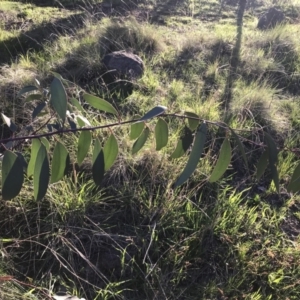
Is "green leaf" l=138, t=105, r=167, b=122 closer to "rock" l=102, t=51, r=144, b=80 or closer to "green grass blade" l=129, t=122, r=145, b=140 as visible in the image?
"green grass blade" l=129, t=122, r=145, b=140

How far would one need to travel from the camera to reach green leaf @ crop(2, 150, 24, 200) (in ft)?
2.70

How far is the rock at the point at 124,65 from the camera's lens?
382cm

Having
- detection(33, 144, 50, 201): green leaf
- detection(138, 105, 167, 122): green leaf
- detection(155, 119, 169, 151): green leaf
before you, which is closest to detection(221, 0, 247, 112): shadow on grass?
detection(155, 119, 169, 151): green leaf

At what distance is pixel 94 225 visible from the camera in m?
2.30

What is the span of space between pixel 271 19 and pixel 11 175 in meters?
5.93

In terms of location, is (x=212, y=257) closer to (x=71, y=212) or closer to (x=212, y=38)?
(x=71, y=212)

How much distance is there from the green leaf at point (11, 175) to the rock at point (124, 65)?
302 centimetres

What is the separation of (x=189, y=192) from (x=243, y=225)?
1.18 feet

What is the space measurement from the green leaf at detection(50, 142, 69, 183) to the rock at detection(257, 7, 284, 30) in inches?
219

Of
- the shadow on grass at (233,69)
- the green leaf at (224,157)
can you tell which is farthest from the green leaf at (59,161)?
the shadow on grass at (233,69)

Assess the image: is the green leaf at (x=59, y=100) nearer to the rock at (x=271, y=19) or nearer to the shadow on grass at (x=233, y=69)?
the shadow on grass at (x=233, y=69)

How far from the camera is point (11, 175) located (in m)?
0.82

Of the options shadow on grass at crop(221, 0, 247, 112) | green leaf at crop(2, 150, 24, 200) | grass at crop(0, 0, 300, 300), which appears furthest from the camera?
shadow on grass at crop(221, 0, 247, 112)

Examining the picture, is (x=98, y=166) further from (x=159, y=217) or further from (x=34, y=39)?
(x=34, y=39)
